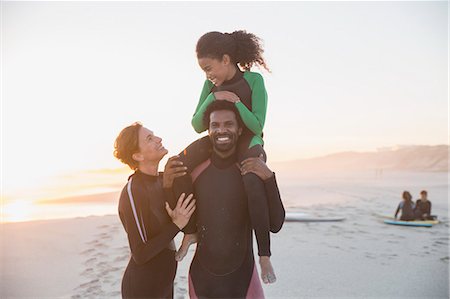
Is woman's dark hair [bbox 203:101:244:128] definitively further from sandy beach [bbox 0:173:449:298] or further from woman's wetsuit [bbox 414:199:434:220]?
woman's wetsuit [bbox 414:199:434:220]

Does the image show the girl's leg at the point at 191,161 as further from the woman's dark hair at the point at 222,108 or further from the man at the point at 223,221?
the woman's dark hair at the point at 222,108

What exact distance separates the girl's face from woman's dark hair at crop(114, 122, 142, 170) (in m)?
0.85

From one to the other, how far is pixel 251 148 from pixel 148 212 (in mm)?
1034

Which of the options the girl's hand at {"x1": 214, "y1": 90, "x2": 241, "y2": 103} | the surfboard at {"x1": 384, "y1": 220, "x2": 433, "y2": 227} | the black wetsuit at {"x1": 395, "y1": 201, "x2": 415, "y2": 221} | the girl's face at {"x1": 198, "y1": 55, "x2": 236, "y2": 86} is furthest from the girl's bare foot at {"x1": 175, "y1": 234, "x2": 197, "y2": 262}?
the black wetsuit at {"x1": 395, "y1": 201, "x2": 415, "y2": 221}

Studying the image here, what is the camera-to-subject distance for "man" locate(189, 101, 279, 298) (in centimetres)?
316

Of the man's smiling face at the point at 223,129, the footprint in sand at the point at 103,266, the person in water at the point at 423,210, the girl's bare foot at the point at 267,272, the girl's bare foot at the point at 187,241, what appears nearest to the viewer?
the girl's bare foot at the point at 267,272

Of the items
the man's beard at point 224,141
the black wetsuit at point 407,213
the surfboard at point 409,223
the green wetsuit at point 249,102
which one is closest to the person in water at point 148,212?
the man's beard at point 224,141

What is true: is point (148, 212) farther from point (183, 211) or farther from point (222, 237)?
point (222, 237)

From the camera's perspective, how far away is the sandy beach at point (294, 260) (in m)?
7.23

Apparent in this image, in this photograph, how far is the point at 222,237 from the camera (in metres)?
3.20

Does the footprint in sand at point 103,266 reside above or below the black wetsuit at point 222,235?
below

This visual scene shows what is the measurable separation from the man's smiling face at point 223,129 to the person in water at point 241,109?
0.09 m

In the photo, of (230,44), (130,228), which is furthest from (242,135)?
(130,228)

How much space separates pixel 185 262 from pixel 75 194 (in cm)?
1392
